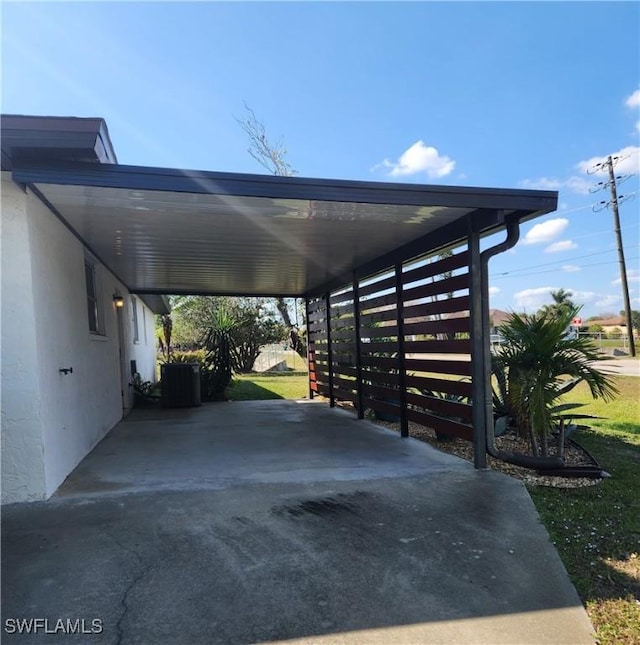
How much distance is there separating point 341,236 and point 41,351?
3.27 metres

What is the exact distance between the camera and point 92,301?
6328 millimetres

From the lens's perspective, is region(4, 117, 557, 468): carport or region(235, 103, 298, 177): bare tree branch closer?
region(4, 117, 557, 468): carport

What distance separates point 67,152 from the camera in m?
3.07

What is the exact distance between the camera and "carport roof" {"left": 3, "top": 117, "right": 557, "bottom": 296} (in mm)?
3314

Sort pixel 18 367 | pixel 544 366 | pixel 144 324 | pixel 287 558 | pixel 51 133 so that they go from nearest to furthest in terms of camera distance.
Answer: pixel 287 558
pixel 51 133
pixel 18 367
pixel 544 366
pixel 144 324

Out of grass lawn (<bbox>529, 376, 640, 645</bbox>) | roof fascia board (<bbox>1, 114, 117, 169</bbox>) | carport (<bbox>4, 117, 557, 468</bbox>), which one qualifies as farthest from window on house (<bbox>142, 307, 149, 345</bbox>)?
grass lawn (<bbox>529, 376, 640, 645</bbox>)

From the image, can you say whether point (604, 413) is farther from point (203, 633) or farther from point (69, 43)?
point (69, 43)

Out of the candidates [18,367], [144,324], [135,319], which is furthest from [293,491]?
[144,324]

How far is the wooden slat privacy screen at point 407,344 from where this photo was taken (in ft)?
16.4

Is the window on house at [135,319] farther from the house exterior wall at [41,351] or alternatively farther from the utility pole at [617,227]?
the utility pole at [617,227]

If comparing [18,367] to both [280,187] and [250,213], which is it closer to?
[250,213]

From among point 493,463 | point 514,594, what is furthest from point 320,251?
point 514,594

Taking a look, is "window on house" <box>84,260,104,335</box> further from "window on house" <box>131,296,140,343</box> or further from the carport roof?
"window on house" <box>131,296,140,343</box>

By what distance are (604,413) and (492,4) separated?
7.03 meters
